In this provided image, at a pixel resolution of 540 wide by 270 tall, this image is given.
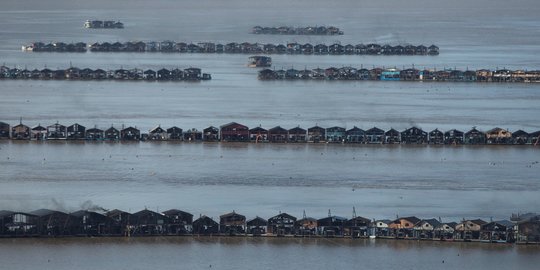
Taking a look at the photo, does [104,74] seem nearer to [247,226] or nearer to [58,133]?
[58,133]

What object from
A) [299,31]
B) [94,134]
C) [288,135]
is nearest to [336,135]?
[288,135]


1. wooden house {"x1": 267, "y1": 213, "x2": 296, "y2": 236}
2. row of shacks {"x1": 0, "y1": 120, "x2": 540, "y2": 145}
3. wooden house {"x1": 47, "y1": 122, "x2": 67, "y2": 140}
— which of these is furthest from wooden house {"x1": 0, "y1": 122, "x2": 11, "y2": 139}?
wooden house {"x1": 267, "y1": 213, "x2": 296, "y2": 236}

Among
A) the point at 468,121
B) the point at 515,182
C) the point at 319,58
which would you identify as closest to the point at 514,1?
the point at 319,58

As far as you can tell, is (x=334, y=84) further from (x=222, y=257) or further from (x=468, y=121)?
(x=222, y=257)

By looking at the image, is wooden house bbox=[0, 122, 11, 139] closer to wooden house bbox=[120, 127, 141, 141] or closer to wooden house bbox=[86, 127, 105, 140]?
wooden house bbox=[86, 127, 105, 140]

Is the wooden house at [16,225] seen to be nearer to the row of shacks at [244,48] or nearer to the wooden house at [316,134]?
the wooden house at [316,134]

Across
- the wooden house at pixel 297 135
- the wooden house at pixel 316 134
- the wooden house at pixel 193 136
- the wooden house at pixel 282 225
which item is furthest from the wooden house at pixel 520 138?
the wooden house at pixel 282 225
